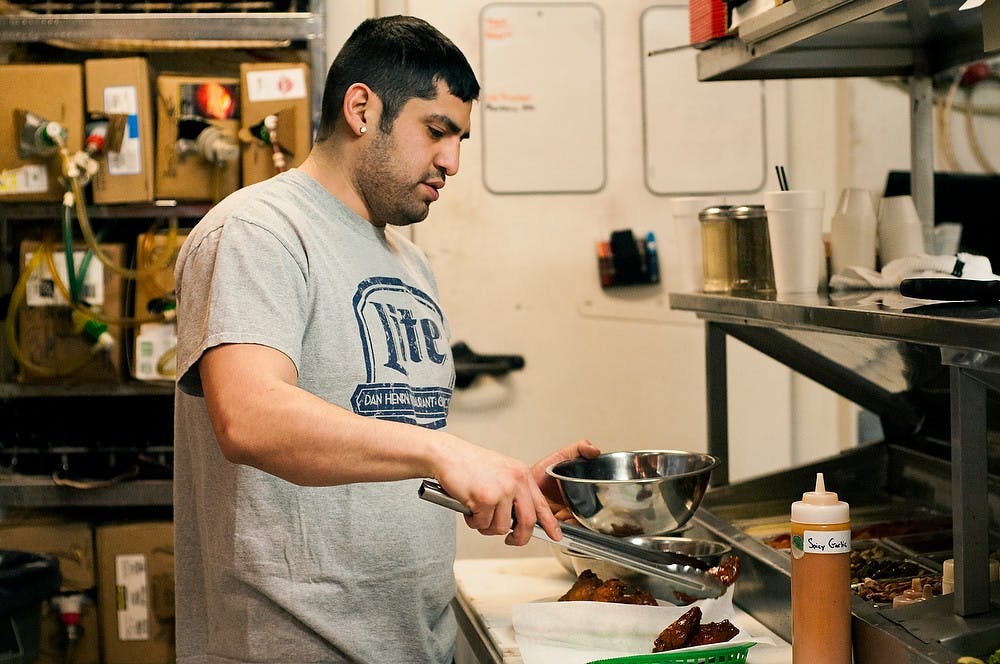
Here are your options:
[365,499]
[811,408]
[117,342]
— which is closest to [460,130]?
[365,499]

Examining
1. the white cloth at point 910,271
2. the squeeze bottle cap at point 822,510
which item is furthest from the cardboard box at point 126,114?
the squeeze bottle cap at point 822,510

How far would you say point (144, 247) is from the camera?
9.96ft

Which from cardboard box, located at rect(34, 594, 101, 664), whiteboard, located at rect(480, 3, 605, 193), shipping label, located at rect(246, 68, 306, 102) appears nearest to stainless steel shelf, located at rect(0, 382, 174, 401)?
cardboard box, located at rect(34, 594, 101, 664)

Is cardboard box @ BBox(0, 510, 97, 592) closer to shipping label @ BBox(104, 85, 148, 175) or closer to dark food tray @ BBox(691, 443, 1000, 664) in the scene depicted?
shipping label @ BBox(104, 85, 148, 175)

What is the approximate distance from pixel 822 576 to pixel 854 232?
0.89 m

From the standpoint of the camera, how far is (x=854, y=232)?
2123mm

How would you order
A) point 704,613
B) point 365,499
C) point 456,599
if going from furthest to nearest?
point 456,599 → point 704,613 → point 365,499

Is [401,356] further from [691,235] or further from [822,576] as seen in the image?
[691,235]

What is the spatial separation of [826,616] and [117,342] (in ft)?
7.22

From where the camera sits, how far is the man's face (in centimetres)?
175

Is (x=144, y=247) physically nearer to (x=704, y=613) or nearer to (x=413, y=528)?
(x=413, y=528)

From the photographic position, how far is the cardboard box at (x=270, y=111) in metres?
3.02

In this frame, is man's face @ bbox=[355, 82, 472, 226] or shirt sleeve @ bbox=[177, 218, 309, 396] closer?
shirt sleeve @ bbox=[177, 218, 309, 396]

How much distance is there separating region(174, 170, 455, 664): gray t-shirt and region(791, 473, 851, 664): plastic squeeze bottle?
0.57m
